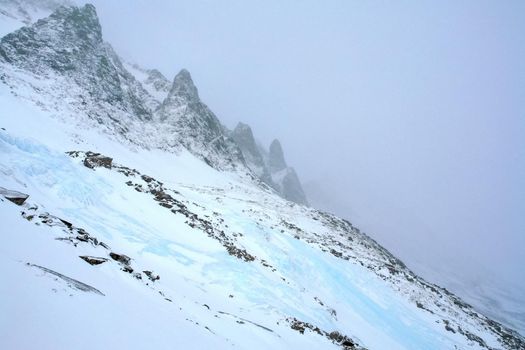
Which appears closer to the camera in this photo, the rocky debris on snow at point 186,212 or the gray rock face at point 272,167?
the rocky debris on snow at point 186,212

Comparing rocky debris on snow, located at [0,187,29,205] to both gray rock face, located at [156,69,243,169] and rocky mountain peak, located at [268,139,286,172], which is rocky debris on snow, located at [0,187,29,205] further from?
rocky mountain peak, located at [268,139,286,172]

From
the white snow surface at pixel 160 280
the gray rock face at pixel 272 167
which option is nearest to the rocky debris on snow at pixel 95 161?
the white snow surface at pixel 160 280

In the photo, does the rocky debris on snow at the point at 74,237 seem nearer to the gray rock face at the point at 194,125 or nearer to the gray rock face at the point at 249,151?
the gray rock face at the point at 194,125

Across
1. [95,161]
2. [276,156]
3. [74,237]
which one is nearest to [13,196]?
[74,237]

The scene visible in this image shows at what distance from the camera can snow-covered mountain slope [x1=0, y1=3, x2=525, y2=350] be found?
5.07 m

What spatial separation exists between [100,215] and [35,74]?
39.6 metres

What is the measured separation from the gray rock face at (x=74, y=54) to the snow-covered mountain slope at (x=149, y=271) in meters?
4.66

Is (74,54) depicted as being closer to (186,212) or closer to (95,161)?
(95,161)

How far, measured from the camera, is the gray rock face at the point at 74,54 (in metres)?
44.3

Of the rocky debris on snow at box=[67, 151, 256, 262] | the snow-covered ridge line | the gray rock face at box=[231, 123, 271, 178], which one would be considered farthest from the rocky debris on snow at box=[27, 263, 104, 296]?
the gray rock face at box=[231, 123, 271, 178]

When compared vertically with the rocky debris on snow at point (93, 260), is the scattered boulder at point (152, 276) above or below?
below

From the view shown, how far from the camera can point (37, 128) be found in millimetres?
27734

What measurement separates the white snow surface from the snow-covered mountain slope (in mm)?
54

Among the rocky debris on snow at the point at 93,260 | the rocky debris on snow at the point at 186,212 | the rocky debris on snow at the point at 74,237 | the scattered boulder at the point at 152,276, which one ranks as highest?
the rocky debris on snow at the point at 186,212
